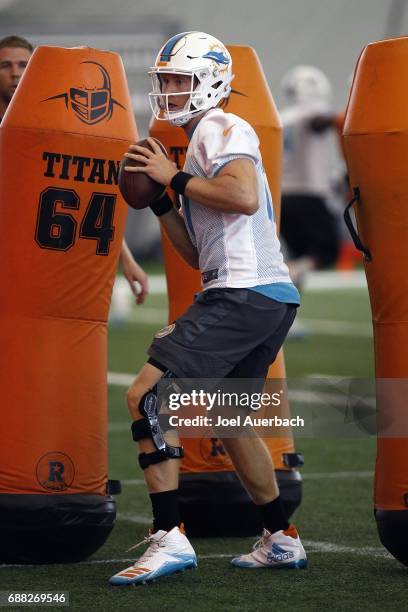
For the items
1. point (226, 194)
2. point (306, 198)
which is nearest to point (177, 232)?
point (226, 194)

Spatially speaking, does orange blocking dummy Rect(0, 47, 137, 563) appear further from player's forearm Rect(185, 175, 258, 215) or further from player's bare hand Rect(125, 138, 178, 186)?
player's forearm Rect(185, 175, 258, 215)

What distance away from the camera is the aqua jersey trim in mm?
4637

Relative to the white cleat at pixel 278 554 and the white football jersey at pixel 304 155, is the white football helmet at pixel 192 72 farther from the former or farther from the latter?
the white football jersey at pixel 304 155

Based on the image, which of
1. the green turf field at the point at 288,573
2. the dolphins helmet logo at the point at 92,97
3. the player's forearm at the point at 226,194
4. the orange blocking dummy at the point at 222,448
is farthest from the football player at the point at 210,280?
the orange blocking dummy at the point at 222,448

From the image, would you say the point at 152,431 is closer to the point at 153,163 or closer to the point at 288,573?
the point at 288,573

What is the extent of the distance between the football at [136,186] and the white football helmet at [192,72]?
24cm

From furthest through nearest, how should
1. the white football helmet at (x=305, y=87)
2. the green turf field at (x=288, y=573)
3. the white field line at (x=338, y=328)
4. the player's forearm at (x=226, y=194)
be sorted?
the white field line at (x=338, y=328) < the white football helmet at (x=305, y=87) < the player's forearm at (x=226, y=194) < the green turf field at (x=288, y=573)

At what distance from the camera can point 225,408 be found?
4.75 metres

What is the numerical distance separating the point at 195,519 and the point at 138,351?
264 inches

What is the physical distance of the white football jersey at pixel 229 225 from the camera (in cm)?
454

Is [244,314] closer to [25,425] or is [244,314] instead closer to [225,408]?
[225,408]

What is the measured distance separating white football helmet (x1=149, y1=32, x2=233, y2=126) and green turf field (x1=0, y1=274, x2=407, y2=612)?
1.61 m

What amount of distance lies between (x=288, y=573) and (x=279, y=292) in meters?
0.99


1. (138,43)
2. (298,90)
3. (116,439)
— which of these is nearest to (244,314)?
(116,439)
